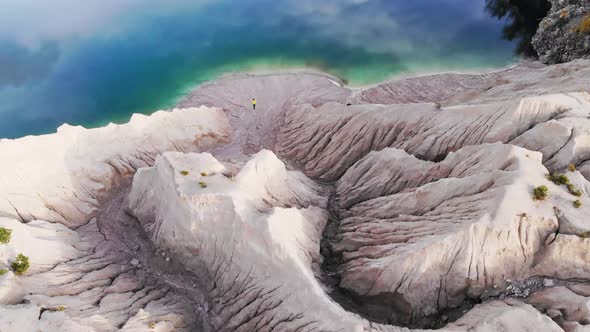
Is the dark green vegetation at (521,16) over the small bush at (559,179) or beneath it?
over

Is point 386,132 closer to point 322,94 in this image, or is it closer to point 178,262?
point 322,94

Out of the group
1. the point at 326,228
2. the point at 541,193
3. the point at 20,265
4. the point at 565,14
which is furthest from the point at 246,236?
the point at 565,14

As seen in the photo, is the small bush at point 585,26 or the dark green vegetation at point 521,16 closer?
the small bush at point 585,26

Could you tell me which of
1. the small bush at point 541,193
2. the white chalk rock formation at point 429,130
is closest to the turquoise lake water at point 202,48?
the white chalk rock formation at point 429,130

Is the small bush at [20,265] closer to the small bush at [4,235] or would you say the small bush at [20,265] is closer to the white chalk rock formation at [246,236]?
the small bush at [4,235]

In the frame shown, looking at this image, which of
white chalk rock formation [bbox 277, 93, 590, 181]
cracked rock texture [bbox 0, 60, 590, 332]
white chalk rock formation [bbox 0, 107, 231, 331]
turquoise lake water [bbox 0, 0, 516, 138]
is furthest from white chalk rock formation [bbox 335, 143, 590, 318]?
turquoise lake water [bbox 0, 0, 516, 138]

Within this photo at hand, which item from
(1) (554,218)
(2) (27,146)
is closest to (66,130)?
(2) (27,146)

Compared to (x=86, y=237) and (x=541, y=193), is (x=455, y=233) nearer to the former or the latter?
(x=541, y=193)
